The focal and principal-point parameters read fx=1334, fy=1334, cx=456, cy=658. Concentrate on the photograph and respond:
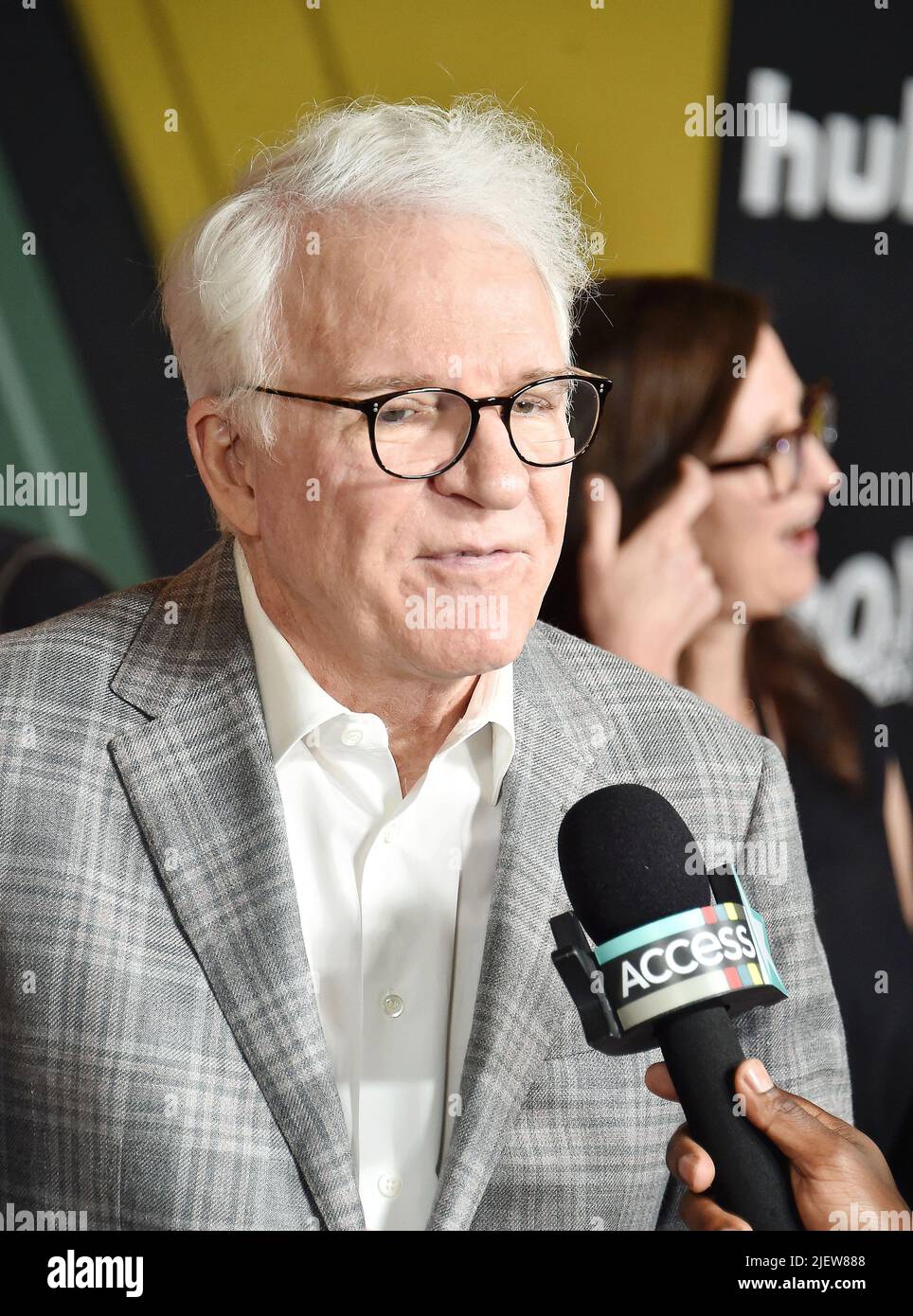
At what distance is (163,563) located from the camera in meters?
2.05

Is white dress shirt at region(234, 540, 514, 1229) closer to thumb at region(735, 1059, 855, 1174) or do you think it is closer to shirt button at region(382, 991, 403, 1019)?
shirt button at region(382, 991, 403, 1019)

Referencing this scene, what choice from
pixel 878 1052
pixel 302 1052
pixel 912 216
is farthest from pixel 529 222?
pixel 878 1052

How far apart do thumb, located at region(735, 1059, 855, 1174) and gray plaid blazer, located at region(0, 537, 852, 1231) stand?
1.10 feet

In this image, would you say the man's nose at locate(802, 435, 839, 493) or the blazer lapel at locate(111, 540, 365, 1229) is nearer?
the blazer lapel at locate(111, 540, 365, 1229)

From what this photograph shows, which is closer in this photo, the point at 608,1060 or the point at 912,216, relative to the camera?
the point at 608,1060

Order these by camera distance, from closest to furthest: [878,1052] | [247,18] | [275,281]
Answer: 1. [275,281]
2. [247,18]
3. [878,1052]

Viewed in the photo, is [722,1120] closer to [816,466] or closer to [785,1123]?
[785,1123]

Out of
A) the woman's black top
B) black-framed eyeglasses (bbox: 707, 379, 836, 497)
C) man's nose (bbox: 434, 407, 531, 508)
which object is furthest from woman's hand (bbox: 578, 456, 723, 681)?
man's nose (bbox: 434, 407, 531, 508)

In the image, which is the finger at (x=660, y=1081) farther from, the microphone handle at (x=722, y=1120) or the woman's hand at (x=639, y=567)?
the woman's hand at (x=639, y=567)

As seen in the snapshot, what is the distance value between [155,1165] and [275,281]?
772mm

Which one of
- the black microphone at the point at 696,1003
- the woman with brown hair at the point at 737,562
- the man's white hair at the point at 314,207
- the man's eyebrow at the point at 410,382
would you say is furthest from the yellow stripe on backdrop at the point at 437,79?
the black microphone at the point at 696,1003

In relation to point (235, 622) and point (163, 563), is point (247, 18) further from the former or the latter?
point (235, 622)

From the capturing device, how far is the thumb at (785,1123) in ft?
2.73

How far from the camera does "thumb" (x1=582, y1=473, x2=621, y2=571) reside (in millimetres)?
2064
